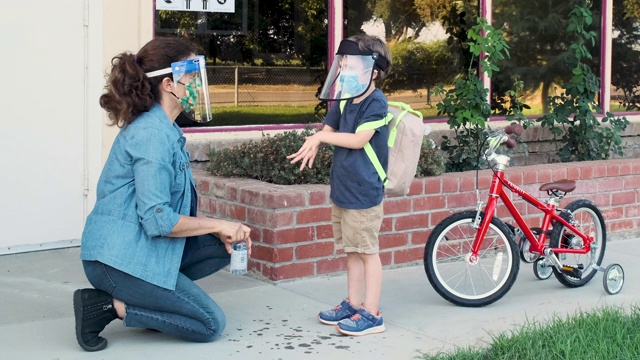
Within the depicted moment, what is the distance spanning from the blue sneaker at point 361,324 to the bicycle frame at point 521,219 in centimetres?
87

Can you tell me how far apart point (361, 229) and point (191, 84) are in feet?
3.81

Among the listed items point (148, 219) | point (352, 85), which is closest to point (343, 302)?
point (352, 85)

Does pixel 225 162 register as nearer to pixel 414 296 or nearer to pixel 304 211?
pixel 304 211

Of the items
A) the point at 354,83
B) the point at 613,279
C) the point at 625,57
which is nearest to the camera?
the point at 354,83

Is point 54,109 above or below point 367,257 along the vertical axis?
above

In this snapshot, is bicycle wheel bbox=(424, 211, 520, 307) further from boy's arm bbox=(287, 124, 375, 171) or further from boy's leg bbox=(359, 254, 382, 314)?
boy's arm bbox=(287, 124, 375, 171)

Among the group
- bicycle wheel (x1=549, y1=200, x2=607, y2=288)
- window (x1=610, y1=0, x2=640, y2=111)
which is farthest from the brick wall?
window (x1=610, y1=0, x2=640, y2=111)

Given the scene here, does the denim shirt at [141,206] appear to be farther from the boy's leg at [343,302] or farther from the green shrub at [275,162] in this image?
the green shrub at [275,162]

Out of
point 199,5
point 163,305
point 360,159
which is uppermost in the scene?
point 199,5

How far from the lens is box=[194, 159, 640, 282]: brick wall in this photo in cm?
646

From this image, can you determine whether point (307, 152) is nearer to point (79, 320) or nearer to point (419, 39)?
point (79, 320)

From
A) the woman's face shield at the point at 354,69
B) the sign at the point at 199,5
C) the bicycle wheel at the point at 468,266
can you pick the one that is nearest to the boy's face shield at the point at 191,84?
the woman's face shield at the point at 354,69

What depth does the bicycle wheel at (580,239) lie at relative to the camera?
21.0 feet

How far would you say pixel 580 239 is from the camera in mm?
6453
